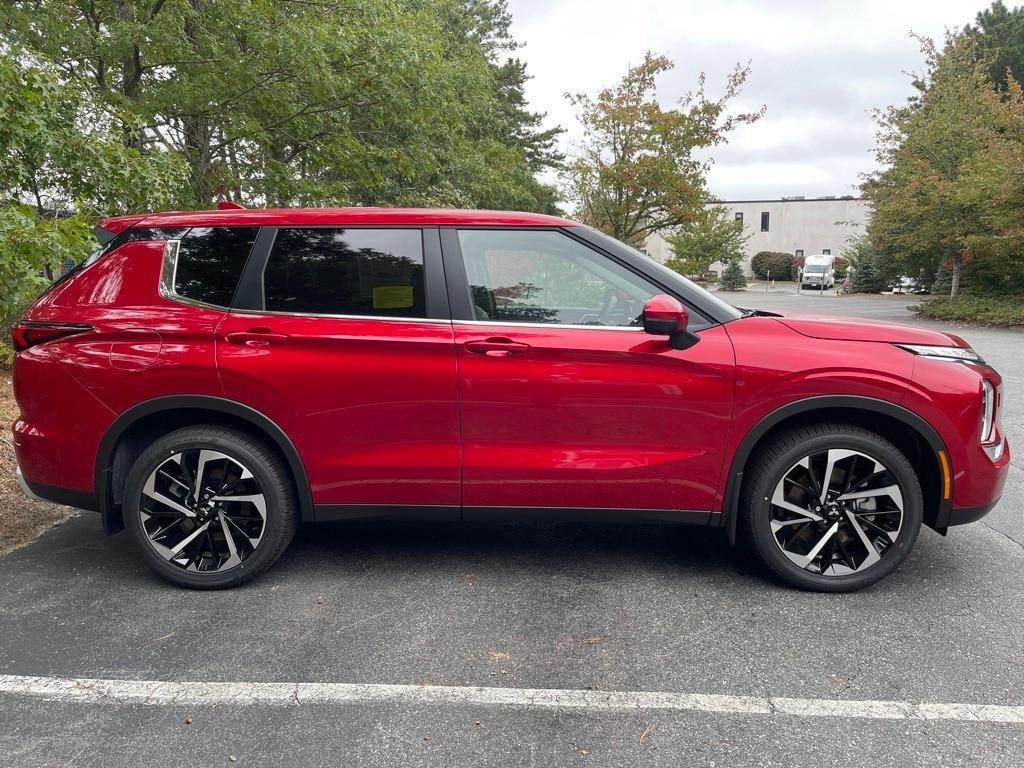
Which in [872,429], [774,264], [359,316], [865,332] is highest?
[774,264]

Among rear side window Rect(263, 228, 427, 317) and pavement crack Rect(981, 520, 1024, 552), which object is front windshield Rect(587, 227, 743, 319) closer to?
rear side window Rect(263, 228, 427, 317)

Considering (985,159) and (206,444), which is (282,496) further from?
(985,159)

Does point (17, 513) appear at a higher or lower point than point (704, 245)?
lower

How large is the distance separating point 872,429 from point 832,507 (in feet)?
1.42

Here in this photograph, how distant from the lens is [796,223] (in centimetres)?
6825

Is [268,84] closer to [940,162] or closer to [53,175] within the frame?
[53,175]

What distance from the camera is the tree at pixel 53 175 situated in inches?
197

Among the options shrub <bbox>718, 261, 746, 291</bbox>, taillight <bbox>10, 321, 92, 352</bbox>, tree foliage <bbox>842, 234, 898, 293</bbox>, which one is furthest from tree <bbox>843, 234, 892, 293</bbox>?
taillight <bbox>10, 321, 92, 352</bbox>

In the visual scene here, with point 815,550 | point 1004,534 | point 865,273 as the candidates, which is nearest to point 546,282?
point 815,550

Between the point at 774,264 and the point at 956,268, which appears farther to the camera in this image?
the point at 774,264

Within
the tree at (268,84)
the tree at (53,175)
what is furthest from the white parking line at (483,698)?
the tree at (268,84)

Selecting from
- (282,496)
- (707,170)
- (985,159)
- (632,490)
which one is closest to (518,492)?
(632,490)

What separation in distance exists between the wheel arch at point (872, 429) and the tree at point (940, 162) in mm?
19794

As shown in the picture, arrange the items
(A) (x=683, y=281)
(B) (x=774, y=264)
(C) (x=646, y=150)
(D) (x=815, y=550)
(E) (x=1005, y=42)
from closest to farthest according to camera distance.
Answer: (D) (x=815, y=550)
(A) (x=683, y=281)
(C) (x=646, y=150)
(E) (x=1005, y=42)
(B) (x=774, y=264)
